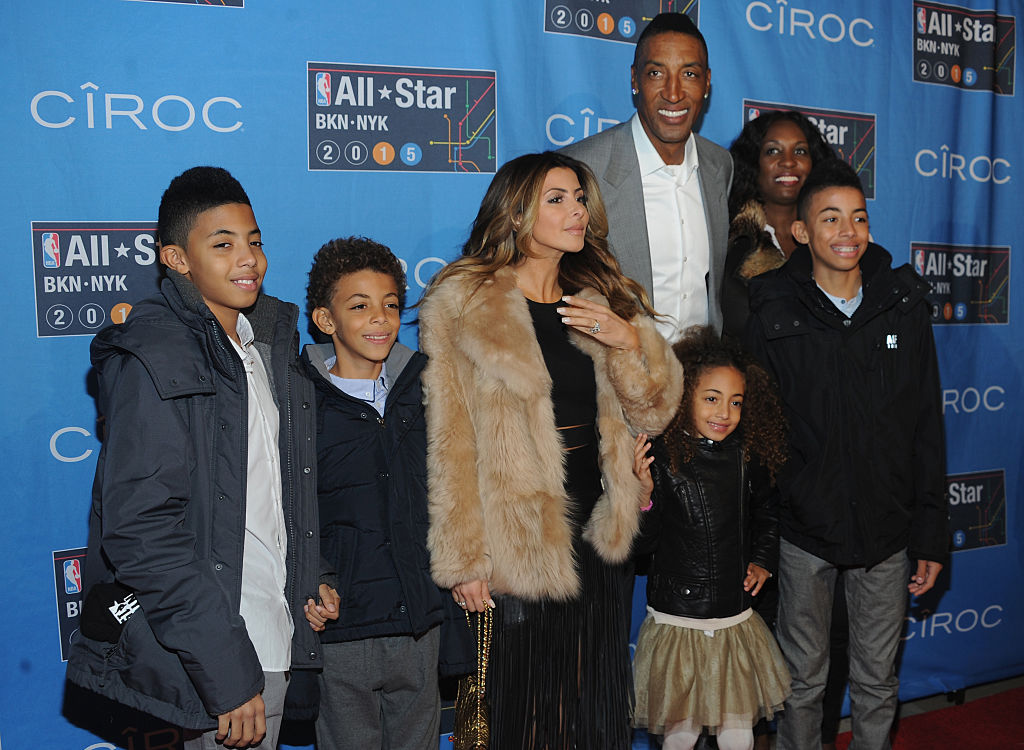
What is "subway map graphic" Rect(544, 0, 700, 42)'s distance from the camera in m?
3.21

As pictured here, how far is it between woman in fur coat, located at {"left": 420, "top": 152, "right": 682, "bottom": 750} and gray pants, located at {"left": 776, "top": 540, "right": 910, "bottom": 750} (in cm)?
62

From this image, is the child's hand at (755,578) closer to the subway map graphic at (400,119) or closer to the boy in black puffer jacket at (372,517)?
the boy in black puffer jacket at (372,517)

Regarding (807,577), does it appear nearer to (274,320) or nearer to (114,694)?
(274,320)

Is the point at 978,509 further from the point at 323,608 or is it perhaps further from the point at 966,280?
the point at 323,608

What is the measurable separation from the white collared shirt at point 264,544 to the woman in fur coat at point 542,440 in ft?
1.45

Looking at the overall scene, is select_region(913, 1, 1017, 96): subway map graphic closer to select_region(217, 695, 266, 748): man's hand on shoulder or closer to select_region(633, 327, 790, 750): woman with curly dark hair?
select_region(633, 327, 790, 750): woman with curly dark hair

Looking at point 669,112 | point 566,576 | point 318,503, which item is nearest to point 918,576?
point 566,576

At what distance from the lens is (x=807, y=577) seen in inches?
112

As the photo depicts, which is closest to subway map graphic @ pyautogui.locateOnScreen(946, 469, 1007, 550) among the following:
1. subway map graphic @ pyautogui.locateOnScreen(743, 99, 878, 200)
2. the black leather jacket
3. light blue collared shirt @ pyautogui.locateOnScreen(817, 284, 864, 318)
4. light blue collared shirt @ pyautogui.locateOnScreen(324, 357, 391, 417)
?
subway map graphic @ pyautogui.locateOnScreen(743, 99, 878, 200)

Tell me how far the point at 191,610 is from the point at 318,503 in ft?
1.91

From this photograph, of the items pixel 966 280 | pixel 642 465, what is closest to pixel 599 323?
pixel 642 465

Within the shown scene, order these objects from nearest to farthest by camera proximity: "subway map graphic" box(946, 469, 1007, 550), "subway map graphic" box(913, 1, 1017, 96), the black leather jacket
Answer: the black leather jacket, "subway map graphic" box(913, 1, 1017, 96), "subway map graphic" box(946, 469, 1007, 550)

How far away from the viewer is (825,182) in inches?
114

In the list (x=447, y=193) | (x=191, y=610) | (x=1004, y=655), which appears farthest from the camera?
(x=1004, y=655)
